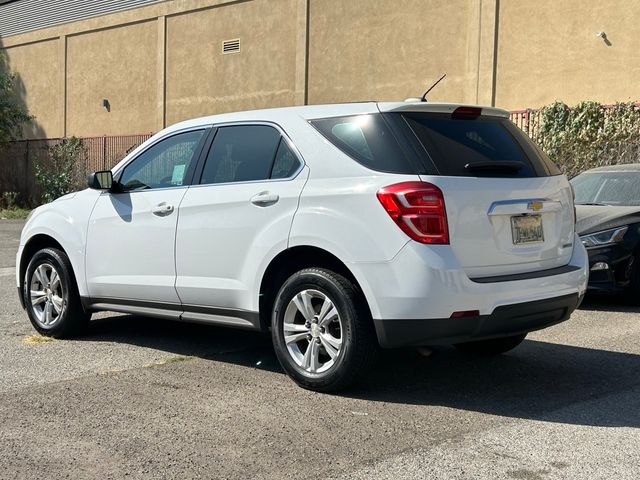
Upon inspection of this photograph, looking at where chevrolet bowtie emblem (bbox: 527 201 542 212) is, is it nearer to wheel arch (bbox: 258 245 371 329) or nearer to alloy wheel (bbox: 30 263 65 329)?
wheel arch (bbox: 258 245 371 329)

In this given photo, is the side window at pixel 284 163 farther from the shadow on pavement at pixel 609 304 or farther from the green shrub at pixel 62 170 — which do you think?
the green shrub at pixel 62 170

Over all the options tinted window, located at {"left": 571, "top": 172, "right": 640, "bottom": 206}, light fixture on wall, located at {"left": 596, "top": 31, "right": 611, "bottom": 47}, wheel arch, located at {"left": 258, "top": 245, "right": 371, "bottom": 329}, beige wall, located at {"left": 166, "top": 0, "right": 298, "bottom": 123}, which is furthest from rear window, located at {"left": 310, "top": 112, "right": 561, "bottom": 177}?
beige wall, located at {"left": 166, "top": 0, "right": 298, "bottom": 123}

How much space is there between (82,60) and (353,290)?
2794 centimetres

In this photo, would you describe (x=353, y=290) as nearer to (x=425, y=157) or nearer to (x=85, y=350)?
(x=425, y=157)

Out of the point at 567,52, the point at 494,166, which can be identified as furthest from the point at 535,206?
the point at 567,52

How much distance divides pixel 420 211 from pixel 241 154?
5.42ft

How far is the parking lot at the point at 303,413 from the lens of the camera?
4.00 meters

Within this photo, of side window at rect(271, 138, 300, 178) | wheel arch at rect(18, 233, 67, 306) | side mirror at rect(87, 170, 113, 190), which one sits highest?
side window at rect(271, 138, 300, 178)

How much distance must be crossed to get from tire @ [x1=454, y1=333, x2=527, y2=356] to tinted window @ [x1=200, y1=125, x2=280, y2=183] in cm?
200

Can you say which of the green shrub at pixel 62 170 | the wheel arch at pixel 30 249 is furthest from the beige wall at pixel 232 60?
the wheel arch at pixel 30 249

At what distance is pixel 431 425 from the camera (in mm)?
4617

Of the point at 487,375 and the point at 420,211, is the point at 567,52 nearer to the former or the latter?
the point at 487,375

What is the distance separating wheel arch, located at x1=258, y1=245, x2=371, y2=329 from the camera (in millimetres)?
5180

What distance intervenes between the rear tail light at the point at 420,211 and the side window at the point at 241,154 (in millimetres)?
1173
